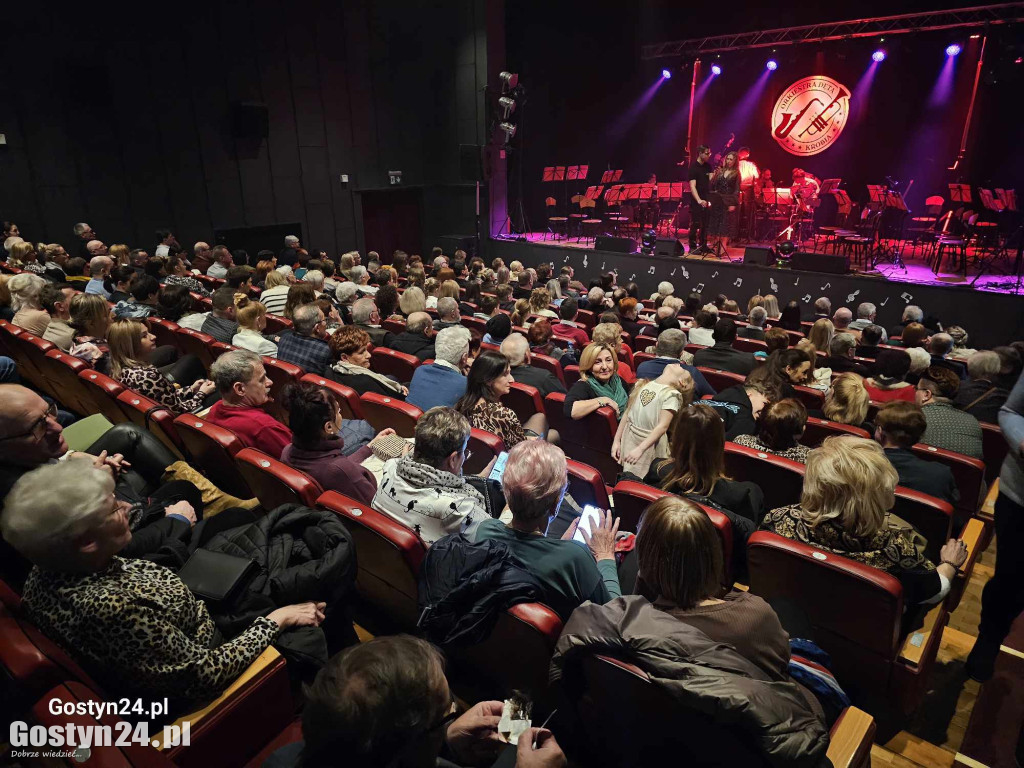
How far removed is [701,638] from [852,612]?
2.87 ft

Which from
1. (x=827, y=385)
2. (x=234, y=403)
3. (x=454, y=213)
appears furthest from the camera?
(x=454, y=213)

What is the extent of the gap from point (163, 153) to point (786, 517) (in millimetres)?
11099

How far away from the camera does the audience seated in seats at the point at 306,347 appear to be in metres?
4.19

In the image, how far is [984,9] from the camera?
890 centimetres

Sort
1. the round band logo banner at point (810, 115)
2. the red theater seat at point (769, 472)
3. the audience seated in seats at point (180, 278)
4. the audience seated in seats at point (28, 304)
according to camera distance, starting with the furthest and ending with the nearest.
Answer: the round band logo banner at point (810, 115) → the audience seated in seats at point (180, 278) → the audience seated in seats at point (28, 304) → the red theater seat at point (769, 472)

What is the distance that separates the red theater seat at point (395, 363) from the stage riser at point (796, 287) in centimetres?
700

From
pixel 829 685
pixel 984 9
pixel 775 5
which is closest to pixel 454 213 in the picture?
pixel 775 5

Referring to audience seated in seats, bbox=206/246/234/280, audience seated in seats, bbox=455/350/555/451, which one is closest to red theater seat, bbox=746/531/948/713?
audience seated in seats, bbox=455/350/555/451

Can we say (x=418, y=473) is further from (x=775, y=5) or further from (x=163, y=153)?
(x=775, y=5)

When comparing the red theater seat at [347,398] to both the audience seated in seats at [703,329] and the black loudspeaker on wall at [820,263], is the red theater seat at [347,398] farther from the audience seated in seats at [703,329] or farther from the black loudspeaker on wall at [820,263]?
the black loudspeaker on wall at [820,263]

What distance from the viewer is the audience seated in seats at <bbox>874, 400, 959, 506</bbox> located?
265 cm

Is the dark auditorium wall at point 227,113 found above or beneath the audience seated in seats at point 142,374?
above

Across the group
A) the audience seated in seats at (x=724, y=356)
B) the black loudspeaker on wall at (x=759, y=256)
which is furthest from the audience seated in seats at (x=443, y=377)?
the black loudspeaker on wall at (x=759, y=256)

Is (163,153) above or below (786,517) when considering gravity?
above
